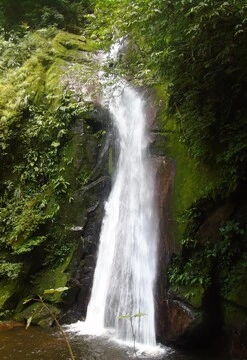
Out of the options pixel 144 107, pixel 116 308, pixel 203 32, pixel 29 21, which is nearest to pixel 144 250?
pixel 116 308

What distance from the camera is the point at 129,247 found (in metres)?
7.21

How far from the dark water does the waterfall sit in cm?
47

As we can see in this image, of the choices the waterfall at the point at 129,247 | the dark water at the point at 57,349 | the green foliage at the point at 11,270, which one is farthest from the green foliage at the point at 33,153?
the dark water at the point at 57,349

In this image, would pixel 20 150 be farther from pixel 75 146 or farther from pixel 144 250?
pixel 144 250

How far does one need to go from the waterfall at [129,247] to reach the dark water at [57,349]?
1.55 ft

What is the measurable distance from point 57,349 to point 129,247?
234 centimetres

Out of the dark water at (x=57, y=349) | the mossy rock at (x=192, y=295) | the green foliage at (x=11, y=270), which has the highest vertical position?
the green foliage at (x=11, y=270)

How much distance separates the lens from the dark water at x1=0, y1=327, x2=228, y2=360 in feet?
17.6

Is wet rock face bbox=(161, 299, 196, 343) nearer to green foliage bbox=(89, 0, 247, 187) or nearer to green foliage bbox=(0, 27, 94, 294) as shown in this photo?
green foliage bbox=(89, 0, 247, 187)

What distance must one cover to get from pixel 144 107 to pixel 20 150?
12.2ft

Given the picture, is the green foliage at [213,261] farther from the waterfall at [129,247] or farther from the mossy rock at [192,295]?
the waterfall at [129,247]

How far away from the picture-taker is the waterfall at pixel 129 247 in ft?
20.7

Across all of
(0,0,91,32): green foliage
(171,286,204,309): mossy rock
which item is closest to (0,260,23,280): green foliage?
(171,286,204,309): mossy rock

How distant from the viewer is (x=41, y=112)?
10.1m
